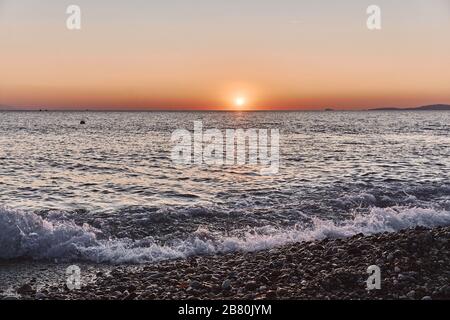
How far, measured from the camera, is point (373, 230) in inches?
650

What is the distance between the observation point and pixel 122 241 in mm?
14742

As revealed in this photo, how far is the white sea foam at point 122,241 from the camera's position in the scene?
44.1ft

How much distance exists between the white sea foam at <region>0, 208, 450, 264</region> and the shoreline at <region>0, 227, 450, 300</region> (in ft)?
2.52

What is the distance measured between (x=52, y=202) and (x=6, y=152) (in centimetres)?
2390

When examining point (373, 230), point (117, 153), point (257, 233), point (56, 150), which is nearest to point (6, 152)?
point (56, 150)

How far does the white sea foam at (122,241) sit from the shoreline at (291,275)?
768 mm

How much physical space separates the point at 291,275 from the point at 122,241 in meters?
6.70

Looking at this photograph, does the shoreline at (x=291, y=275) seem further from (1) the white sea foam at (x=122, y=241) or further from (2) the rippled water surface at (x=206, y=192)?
(2) the rippled water surface at (x=206, y=192)
